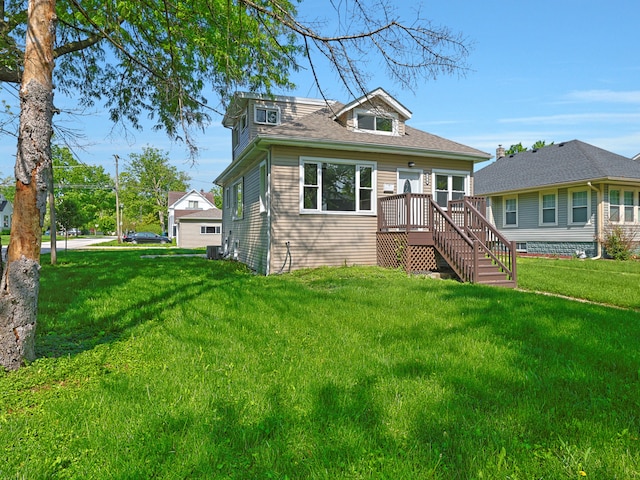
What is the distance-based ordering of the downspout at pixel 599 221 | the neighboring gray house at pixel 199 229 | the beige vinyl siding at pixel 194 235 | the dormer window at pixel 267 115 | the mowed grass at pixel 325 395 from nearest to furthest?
the mowed grass at pixel 325 395 → the dormer window at pixel 267 115 → the downspout at pixel 599 221 → the neighboring gray house at pixel 199 229 → the beige vinyl siding at pixel 194 235

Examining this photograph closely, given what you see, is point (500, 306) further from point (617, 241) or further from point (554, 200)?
point (554, 200)

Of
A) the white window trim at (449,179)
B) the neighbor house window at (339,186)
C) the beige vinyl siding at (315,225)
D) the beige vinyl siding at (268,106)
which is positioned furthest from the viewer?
the beige vinyl siding at (268,106)

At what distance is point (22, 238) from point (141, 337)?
5.06ft

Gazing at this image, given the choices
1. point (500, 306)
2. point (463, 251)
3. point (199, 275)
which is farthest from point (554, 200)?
point (199, 275)

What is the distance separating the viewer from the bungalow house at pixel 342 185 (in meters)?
10.5

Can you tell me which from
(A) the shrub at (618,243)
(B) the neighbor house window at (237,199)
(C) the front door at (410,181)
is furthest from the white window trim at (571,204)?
(B) the neighbor house window at (237,199)

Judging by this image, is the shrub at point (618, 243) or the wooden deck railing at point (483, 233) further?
the shrub at point (618, 243)

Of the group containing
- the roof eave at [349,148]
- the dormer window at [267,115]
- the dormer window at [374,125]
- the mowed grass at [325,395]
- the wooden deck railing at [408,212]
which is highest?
the dormer window at [267,115]

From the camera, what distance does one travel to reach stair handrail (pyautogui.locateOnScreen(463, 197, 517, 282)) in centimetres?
880

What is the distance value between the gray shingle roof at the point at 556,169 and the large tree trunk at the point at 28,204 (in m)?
18.0

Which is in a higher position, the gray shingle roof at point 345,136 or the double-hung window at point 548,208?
the gray shingle roof at point 345,136

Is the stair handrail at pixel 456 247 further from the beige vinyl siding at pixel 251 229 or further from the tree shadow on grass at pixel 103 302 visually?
the tree shadow on grass at pixel 103 302

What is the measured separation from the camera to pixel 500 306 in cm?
553

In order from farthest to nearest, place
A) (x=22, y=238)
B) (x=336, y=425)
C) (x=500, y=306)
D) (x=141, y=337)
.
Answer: (x=500, y=306) → (x=141, y=337) → (x=22, y=238) → (x=336, y=425)
